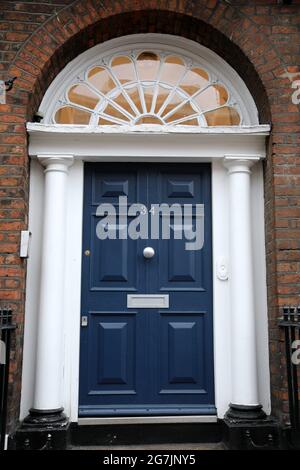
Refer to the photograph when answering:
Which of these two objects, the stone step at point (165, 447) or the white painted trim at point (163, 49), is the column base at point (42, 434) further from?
the white painted trim at point (163, 49)

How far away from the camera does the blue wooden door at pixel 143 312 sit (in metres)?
3.96

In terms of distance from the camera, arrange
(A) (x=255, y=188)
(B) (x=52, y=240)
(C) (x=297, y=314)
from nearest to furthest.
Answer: (C) (x=297, y=314), (B) (x=52, y=240), (A) (x=255, y=188)

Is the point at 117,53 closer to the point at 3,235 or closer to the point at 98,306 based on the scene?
the point at 3,235

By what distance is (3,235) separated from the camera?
149 inches

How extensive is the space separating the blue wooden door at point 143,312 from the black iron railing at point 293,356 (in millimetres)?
694

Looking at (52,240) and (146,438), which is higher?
(52,240)

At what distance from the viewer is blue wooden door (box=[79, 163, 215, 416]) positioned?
3.96 m

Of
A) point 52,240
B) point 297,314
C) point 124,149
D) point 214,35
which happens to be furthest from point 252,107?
point 52,240

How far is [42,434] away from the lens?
3604 mm

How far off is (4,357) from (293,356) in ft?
7.39

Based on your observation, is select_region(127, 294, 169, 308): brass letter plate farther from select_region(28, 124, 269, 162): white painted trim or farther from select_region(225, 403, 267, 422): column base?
select_region(28, 124, 269, 162): white painted trim

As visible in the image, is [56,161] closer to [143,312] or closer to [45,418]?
[143,312]

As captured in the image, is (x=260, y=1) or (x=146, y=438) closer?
(x=146, y=438)

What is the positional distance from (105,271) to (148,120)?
57.3 inches
